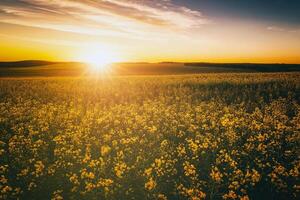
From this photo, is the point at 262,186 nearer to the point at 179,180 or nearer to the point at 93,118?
the point at 179,180

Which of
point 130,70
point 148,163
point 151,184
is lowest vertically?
point 148,163

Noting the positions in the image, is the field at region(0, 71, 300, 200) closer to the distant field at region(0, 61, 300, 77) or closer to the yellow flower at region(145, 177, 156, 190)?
the yellow flower at region(145, 177, 156, 190)

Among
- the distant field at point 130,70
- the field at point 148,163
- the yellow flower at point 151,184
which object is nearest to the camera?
the yellow flower at point 151,184

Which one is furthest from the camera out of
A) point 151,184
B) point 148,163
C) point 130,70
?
point 130,70

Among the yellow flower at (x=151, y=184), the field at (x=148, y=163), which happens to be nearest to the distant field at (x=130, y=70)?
the field at (x=148, y=163)

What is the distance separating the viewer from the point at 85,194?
582 cm

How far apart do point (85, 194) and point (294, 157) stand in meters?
5.13

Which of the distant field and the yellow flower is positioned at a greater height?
the distant field

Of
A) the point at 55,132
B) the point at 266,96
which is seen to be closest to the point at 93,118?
the point at 55,132

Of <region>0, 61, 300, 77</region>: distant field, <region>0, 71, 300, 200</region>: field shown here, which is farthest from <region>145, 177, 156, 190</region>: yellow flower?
<region>0, 61, 300, 77</region>: distant field

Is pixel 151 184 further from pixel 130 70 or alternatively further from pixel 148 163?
pixel 130 70

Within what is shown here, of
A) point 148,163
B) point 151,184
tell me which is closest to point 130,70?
point 148,163

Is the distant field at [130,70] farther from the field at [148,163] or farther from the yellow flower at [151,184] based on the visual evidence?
the yellow flower at [151,184]

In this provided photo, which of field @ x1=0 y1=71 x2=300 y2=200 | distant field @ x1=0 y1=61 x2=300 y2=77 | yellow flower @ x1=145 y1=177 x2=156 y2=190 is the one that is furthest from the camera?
distant field @ x1=0 y1=61 x2=300 y2=77
